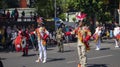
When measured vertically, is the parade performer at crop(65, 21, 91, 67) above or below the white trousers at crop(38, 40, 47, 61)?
above

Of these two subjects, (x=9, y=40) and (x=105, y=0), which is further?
(x=105, y=0)

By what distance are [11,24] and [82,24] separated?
746 inches

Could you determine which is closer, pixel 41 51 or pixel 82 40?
pixel 82 40

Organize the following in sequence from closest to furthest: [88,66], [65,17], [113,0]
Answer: [88,66]
[113,0]
[65,17]

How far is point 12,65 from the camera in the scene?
59.8 feet

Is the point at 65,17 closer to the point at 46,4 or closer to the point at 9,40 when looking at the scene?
the point at 46,4

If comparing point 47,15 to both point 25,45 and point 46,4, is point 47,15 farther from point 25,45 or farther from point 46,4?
point 25,45

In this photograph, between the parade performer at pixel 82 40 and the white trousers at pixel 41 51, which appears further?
the white trousers at pixel 41 51

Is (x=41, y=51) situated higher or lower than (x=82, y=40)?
lower

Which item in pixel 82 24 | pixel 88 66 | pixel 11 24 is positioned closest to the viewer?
pixel 82 24

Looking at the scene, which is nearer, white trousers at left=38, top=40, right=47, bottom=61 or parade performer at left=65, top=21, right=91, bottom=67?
parade performer at left=65, top=21, right=91, bottom=67

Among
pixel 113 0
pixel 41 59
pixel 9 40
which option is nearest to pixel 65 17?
pixel 113 0

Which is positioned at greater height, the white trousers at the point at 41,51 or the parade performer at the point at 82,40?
the parade performer at the point at 82,40

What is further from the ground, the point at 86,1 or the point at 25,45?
the point at 86,1
